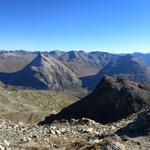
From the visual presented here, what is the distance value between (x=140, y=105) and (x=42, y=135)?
110ft

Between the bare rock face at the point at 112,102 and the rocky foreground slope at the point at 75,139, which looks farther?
the bare rock face at the point at 112,102

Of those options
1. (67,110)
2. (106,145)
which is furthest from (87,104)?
(106,145)

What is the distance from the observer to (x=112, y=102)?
66.8 m

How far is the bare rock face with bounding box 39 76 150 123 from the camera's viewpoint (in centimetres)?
5981

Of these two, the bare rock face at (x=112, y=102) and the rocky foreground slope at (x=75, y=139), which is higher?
the rocky foreground slope at (x=75, y=139)

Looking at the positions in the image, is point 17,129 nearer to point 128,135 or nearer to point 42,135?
point 42,135

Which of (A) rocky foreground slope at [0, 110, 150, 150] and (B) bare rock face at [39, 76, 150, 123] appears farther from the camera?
(B) bare rock face at [39, 76, 150, 123]

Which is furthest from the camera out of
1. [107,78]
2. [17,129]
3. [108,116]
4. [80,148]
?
[107,78]

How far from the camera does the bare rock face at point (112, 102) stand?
59812 mm

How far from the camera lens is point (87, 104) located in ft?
244

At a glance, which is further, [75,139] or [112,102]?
[112,102]

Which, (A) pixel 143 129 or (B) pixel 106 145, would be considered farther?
(A) pixel 143 129

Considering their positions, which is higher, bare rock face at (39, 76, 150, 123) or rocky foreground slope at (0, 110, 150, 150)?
rocky foreground slope at (0, 110, 150, 150)

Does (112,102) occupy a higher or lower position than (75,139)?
lower
